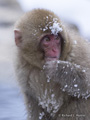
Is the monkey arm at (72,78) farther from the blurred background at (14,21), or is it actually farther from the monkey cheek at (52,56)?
the blurred background at (14,21)

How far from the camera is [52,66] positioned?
4.63 metres

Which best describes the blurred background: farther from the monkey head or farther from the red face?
the red face

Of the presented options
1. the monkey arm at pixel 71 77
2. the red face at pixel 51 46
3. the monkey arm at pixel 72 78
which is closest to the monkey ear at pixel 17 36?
the red face at pixel 51 46

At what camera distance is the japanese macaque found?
464 cm

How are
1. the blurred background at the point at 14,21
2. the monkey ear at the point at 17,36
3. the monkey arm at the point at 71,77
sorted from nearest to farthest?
the monkey arm at the point at 71,77, the monkey ear at the point at 17,36, the blurred background at the point at 14,21

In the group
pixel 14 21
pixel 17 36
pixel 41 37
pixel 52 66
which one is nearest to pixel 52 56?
pixel 52 66

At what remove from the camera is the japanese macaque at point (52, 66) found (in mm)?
4645

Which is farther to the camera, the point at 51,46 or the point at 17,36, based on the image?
the point at 17,36

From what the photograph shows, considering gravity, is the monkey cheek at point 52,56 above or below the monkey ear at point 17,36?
below

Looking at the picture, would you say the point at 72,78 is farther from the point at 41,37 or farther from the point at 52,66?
the point at 41,37

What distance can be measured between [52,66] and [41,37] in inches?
15.2

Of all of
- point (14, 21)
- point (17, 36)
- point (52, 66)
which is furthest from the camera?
point (14, 21)

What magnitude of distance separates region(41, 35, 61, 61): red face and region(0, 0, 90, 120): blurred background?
1786mm

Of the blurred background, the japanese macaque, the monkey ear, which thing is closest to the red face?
the japanese macaque
